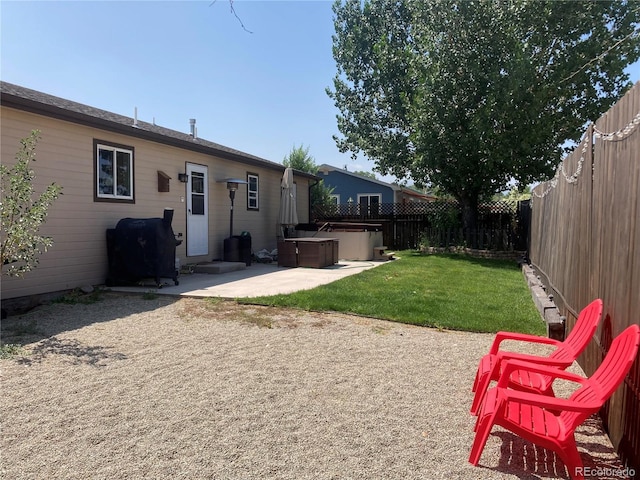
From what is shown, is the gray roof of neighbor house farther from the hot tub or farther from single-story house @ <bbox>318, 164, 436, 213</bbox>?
single-story house @ <bbox>318, 164, 436, 213</bbox>

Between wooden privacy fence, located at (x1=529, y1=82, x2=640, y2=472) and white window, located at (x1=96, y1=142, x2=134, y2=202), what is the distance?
24.1 feet

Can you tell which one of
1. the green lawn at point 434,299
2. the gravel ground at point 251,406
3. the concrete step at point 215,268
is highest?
the concrete step at point 215,268

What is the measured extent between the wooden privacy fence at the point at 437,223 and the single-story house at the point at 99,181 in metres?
7.21

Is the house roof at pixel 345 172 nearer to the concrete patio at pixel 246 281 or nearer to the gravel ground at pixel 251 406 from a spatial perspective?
the concrete patio at pixel 246 281

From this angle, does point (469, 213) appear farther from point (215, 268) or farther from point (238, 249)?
point (215, 268)

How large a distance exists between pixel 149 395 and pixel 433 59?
44.4 feet

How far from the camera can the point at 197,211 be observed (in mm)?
10516

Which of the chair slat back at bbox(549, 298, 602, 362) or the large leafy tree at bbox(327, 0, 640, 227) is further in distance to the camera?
the large leafy tree at bbox(327, 0, 640, 227)

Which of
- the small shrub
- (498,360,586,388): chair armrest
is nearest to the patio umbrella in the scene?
the small shrub

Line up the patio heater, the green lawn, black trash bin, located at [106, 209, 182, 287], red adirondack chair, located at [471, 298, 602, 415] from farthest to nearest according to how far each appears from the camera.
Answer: the patio heater
black trash bin, located at [106, 209, 182, 287]
the green lawn
red adirondack chair, located at [471, 298, 602, 415]

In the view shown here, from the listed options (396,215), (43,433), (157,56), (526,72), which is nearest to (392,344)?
(43,433)

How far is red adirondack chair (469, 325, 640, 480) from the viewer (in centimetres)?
204

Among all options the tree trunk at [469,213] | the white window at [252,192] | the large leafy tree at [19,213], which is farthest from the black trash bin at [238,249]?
the tree trunk at [469,213]

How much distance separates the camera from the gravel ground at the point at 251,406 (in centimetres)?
232
